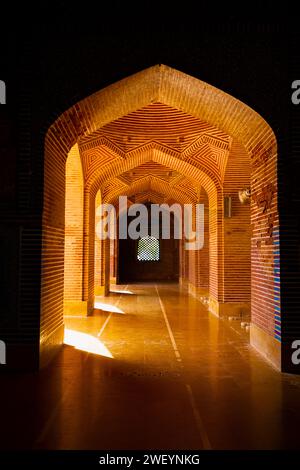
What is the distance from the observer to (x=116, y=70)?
16.9 ft

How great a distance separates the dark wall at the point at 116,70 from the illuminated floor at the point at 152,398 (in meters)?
0.74

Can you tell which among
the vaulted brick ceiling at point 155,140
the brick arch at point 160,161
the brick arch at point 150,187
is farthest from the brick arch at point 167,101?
the brick arch at point 150,187

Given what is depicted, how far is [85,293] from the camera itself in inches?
352

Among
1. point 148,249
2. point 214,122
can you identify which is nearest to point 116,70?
point 214,122

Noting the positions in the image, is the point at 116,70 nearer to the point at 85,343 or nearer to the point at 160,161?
the point at 85,343

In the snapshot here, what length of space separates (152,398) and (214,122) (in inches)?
171

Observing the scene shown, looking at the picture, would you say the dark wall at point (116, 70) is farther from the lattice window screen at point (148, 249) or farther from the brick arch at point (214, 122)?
the lattice window screen at point (148, 249)

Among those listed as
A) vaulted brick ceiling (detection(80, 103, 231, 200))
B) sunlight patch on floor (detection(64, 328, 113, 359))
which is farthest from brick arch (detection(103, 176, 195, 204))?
sunlight patch on floor (detection(64, 328, 113, 359))

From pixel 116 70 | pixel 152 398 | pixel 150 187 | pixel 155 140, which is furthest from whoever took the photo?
pixel 150 187

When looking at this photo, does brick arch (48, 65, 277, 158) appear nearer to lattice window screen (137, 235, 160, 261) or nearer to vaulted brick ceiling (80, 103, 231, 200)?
vaulted brick ceiling (80, 103, 231, 200)

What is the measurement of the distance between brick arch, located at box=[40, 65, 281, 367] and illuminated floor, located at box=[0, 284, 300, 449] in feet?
1.91

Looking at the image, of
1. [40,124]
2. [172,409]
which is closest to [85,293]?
[40,124]
